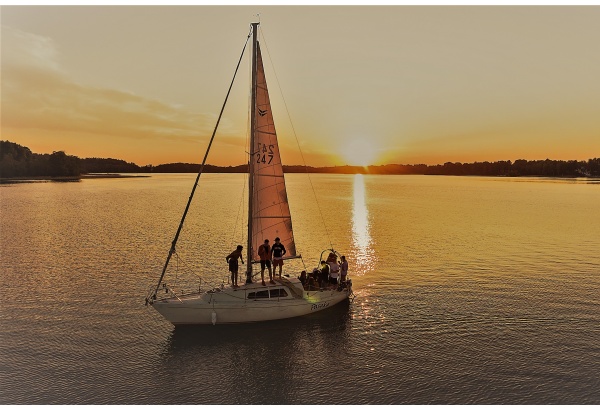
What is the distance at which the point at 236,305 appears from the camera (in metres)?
23.8

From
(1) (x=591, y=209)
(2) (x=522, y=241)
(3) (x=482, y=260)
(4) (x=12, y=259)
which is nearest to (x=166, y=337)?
(4) (x=12, y=259)

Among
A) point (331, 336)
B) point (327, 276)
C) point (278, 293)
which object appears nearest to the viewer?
point (331, 336)

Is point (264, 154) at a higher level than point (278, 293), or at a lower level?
higher

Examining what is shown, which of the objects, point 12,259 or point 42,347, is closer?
point 42,347

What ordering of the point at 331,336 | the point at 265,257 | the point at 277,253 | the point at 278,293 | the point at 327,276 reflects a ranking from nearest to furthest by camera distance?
1. the point at 331,336
2. the point at 278,293
3. the point at 265,257
4. the point at 277,253
5. the point at 327,276

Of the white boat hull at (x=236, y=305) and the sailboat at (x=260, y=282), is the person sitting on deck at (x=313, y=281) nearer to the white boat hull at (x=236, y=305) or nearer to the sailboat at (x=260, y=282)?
the sailboat at (x=260, y=282)

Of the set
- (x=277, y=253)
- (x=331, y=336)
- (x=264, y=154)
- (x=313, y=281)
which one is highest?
(x=264, y=154)

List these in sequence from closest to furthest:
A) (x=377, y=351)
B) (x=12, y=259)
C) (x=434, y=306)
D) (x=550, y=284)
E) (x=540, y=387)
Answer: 1. (x=540, y=387)
2. (x=377, y=351)
3. (x=434, y=306)
4. (x=550, y=284)
5. (x=12, y=259)

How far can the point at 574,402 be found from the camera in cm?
1692

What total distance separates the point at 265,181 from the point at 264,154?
1.68 meters

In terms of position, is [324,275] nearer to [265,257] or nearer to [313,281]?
[313,281]

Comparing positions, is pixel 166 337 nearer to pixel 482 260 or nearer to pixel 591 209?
pixel 482 260

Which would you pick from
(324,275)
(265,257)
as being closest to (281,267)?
(265,257)

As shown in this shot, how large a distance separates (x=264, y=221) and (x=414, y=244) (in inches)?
1240
